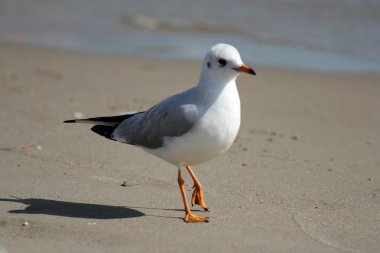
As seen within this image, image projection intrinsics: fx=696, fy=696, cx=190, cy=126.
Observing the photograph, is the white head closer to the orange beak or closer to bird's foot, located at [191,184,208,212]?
the orange beak

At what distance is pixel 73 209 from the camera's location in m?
4.80

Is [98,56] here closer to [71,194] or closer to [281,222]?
[71,194]

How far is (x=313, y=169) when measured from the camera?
5945 millimetres

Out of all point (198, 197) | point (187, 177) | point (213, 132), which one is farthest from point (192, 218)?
point (187, 177)

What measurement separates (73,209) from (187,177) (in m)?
1.25

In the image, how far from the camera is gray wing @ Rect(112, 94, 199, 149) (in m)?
4.52

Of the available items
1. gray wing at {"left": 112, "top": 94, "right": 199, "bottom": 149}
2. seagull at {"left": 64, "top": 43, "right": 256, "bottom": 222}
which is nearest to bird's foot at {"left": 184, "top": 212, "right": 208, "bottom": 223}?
seagull at {"left": 64, "top": 43, "right": 256, "bottom": 222}

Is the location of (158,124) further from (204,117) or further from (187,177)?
(187,177)

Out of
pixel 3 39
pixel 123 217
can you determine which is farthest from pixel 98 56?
pixel 123 217

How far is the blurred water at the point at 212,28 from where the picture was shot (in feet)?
35.8

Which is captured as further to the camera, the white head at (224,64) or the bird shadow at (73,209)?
the bird shadow at (73,209)

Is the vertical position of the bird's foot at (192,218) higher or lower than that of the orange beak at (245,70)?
lower

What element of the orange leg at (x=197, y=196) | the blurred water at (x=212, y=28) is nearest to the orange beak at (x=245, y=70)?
the orange leg at (x=197, y=196)

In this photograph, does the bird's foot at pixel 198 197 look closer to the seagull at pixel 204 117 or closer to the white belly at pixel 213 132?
the seagull at pixel 204 117
